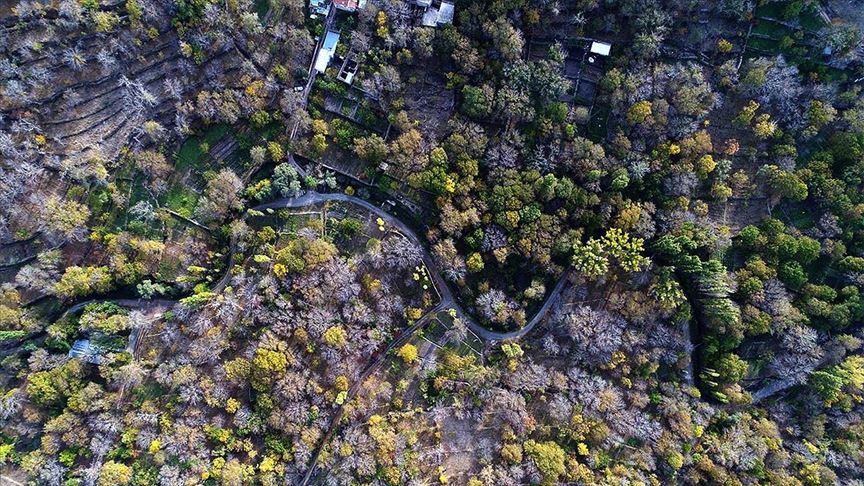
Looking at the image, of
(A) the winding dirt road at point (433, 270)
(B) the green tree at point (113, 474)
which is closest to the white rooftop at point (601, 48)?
(A) the winding dirt road at point (433, 270)

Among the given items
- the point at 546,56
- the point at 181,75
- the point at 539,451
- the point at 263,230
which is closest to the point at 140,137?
the point at 181,75

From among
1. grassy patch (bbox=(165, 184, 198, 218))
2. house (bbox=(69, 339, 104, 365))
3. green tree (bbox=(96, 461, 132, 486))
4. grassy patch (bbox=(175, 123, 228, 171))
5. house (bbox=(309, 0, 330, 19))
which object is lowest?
green tree (bbox=(96, 461, 132, 486))

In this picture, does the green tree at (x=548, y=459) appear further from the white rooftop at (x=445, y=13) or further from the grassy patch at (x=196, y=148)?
the grassy patch at (x=196, y=148)

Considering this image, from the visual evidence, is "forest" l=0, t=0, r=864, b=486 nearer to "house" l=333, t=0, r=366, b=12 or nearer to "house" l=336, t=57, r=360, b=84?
"house" l=333, t=0, r=366, b=12

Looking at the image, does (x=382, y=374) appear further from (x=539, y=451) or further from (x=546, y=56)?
(x=546, y=56)

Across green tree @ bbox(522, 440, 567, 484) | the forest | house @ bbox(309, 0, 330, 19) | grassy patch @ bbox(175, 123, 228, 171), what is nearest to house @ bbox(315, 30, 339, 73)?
the forest

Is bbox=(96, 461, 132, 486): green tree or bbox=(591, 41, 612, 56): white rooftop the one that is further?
bbox=(591, 41, 612, 56): white rooftop
